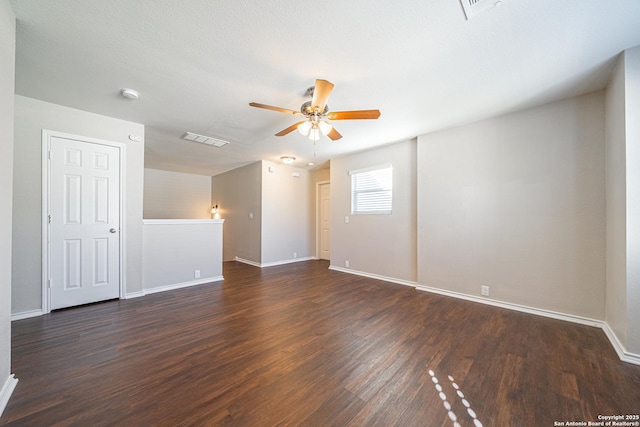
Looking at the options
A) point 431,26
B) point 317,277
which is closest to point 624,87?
point 431,26

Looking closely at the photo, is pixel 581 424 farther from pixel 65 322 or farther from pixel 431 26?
pixel 65 322

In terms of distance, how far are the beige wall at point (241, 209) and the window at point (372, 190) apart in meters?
2.28

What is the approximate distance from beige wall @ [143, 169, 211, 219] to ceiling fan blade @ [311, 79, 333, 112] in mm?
6374

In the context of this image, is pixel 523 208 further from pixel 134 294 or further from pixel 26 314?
pixel 26 314

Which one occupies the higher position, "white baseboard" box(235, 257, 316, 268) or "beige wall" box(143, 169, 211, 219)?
"beige wall" box(143, 169, 211, 219)

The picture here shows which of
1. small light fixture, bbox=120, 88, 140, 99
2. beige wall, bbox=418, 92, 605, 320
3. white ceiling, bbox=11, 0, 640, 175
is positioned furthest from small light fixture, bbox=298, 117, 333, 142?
beige wall, bbox=418, 92, 605, 320

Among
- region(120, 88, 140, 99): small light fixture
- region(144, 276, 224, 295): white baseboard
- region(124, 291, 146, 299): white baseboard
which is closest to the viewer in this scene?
region(120, 88, 140, 99): small light fixture

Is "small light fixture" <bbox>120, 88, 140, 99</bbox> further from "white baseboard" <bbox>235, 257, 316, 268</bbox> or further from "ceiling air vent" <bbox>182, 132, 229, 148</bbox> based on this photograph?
"white baseboard" <bbox>235, 257, 316, 268</bbox>

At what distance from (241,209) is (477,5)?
228 inches

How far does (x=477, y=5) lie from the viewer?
1493 mm

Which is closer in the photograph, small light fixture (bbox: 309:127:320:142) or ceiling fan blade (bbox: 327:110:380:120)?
ceiling fan blade (bbox: 327:110:380:120)

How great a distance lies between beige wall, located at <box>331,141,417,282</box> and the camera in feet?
13.2

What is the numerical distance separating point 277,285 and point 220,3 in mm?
3593

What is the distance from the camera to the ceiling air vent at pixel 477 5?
147cm
